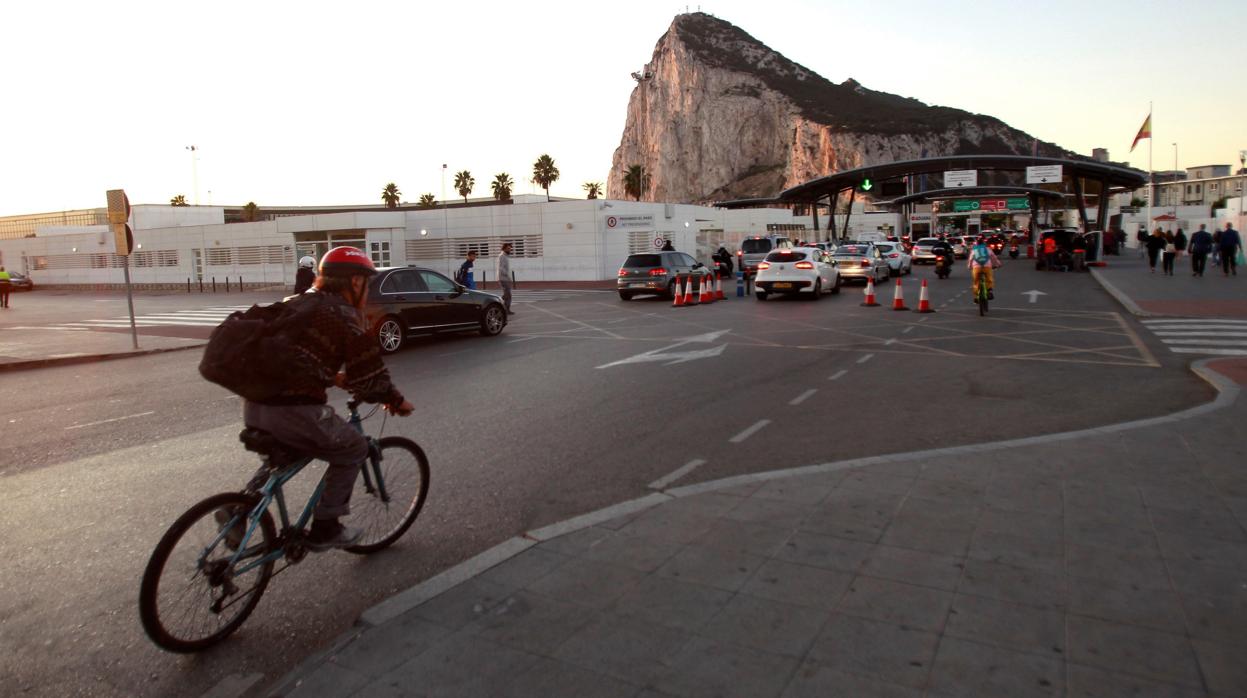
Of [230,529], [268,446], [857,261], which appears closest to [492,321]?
[268,446]

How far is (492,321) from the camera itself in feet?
56.2

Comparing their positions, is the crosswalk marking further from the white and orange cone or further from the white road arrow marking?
the white and orange cone

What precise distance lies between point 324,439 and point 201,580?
2.63 ft

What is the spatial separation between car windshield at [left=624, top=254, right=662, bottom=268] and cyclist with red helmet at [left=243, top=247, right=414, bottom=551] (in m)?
23.1

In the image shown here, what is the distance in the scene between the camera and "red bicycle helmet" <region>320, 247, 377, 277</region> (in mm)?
3926

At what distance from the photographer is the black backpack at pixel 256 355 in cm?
358

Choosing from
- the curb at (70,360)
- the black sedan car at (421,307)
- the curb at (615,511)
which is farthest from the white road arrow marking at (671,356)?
the curb at (70,360)

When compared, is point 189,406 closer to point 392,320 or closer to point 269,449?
point 392,320

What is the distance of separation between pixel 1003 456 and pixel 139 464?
704 centimetres

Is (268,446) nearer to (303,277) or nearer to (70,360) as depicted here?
(303,277)

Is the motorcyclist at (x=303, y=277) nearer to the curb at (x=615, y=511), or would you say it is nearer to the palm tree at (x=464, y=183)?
the curb at (x=615, y=511)

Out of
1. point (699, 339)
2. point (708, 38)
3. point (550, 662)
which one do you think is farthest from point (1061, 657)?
point (708, 38)

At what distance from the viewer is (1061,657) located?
314cm

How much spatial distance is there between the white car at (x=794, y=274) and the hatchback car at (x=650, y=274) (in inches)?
102
